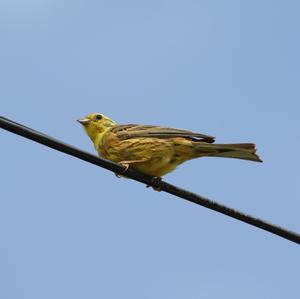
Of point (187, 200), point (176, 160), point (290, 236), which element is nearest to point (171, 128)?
point (176, 160)

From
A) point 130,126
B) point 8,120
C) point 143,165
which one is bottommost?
point 8,120

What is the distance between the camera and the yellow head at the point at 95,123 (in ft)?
32.9

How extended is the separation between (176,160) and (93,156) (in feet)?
8.98

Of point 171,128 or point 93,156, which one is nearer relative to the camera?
point 93,156

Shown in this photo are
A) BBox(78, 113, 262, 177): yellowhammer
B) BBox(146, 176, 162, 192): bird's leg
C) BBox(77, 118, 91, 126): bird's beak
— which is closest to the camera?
BBox(146, 176, 162, 192): bird's leg

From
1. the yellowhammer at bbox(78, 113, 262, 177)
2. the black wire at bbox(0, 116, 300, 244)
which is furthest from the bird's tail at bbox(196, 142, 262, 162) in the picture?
the black wire at bbox(0, 116, 300, 244)

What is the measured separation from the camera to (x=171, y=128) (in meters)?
8.78

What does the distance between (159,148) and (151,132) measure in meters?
0.37

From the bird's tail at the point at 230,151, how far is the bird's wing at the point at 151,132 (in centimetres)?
8

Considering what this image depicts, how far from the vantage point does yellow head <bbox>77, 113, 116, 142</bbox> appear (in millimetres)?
10023

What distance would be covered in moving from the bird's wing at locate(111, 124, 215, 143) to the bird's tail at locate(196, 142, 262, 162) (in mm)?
82

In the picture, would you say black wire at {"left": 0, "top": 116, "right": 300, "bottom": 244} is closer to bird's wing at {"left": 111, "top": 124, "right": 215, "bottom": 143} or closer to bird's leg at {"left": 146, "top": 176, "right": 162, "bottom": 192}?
bird's leg at {"left": 146, "top": 176, "right": 162, "bottom": 192}

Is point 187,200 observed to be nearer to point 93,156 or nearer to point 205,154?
point 93,156

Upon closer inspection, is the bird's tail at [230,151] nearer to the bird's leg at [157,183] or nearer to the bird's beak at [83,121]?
the bird's leg at [157,183]
